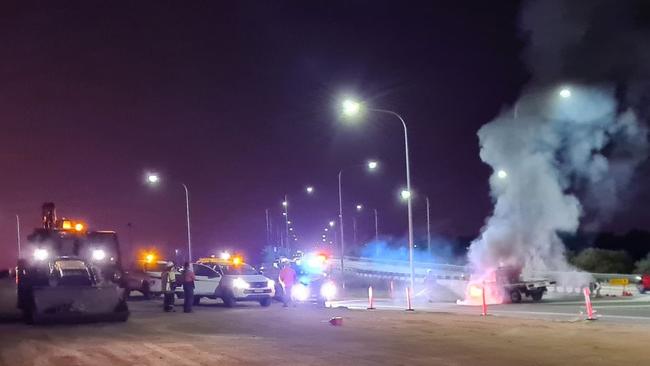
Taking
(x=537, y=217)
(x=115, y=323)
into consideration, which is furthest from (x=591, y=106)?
(x=115, y=323)

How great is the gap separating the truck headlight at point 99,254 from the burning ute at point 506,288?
17.4 meters

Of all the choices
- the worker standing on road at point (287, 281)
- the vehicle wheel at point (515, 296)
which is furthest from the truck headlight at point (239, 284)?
the vehicle wheel at point (515, 296)

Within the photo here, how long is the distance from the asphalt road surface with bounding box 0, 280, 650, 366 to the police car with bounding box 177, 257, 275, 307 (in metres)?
5.32

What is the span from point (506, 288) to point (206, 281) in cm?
1539

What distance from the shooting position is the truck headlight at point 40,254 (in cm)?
2622

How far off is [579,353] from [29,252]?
20.5 metres

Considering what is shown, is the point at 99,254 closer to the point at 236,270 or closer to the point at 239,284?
the point at 236,270

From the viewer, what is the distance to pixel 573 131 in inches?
1810

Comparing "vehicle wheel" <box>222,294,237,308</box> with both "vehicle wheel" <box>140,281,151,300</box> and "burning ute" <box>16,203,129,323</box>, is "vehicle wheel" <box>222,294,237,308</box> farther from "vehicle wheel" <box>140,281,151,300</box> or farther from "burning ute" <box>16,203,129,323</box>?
"vehicle wheel" <box>140,281,151,300</box>

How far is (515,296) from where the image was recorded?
38.8 meters

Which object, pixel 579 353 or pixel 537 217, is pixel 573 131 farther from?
pixel 579 353

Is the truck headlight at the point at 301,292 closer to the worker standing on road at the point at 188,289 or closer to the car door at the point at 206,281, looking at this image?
the car door at the point at 206,281

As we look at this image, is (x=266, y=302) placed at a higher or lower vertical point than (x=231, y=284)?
lower

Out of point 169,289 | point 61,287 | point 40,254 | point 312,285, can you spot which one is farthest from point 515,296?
point 61,287
